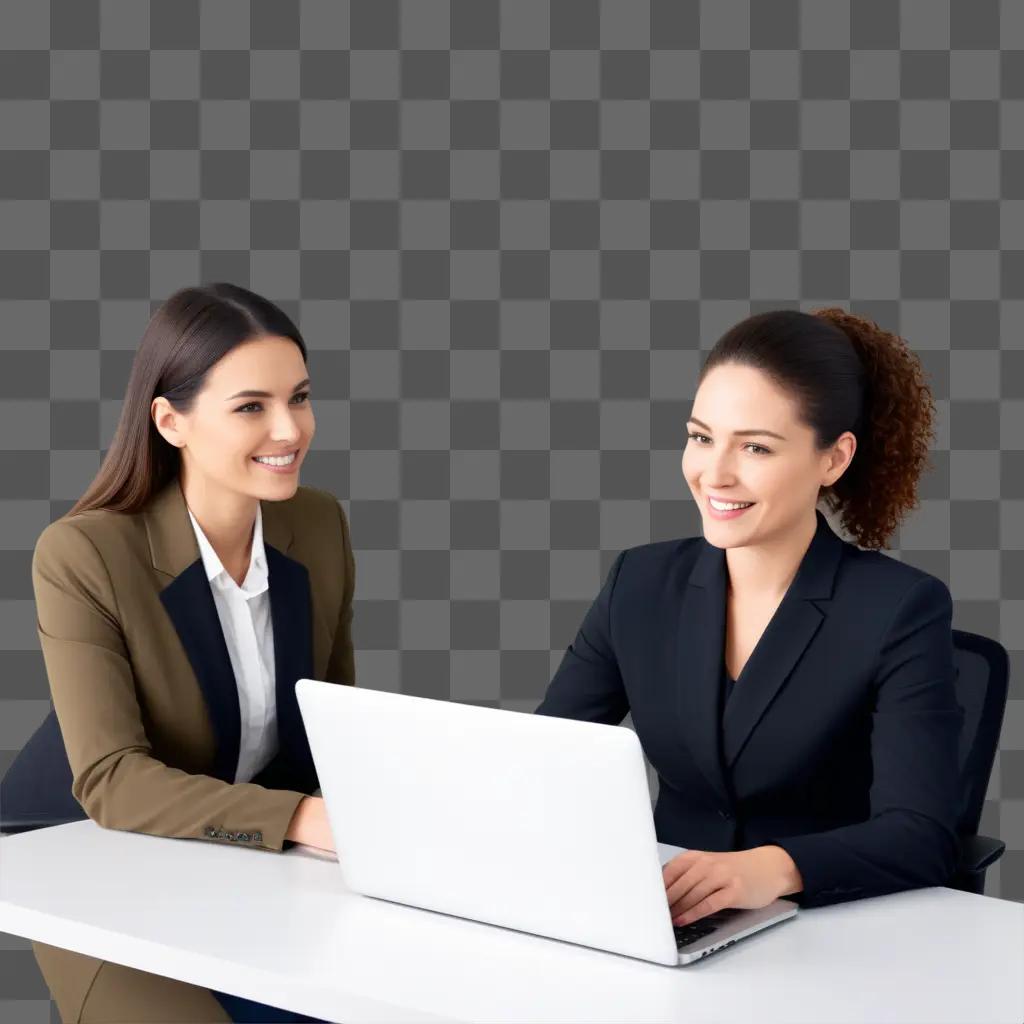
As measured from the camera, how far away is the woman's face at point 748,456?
264 cm

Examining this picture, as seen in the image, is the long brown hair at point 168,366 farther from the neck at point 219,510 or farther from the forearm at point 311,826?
the forearm at point 311,826

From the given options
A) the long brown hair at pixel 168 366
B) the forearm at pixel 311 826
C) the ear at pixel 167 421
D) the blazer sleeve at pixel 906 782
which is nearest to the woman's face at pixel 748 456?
the blazer sleeve at pixel 906 782

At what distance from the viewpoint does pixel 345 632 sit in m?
3.45

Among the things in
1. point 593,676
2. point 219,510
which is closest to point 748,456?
point 593,676

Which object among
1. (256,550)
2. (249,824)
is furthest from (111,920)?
(256,550)

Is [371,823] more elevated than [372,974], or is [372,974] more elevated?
[371,823]

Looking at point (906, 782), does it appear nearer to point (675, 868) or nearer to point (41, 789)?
point (675, 868)

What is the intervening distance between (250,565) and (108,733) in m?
0.55

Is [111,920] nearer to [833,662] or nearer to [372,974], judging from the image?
[372,974]

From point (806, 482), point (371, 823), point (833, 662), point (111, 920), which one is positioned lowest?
point (111, 920)

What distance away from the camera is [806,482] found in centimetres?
270

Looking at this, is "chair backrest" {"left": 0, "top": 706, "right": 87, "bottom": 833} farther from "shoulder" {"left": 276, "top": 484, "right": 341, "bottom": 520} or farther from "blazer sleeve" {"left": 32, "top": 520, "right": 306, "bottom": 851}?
"shoulder" {"left": 276, "top": 484, "right": 341, "bottom": 520}

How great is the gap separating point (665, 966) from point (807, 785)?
2.41 feet

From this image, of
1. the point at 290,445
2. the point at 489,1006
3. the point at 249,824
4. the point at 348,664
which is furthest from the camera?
the point at 348,664
